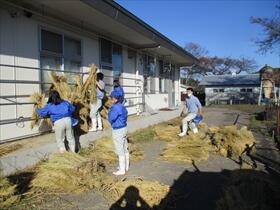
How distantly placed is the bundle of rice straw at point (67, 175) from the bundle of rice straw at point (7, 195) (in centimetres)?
75

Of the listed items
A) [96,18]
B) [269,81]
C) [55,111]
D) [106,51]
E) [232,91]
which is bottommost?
[55,111]

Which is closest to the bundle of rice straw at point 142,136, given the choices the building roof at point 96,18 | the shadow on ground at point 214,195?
the building roof at point 96,18

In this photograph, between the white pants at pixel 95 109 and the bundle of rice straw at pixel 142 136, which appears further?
the bundle of rice straw at pixel 142 136

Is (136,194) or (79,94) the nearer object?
(136,194)

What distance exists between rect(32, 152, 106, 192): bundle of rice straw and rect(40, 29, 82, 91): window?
3575mm

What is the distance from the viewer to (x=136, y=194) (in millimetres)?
5773

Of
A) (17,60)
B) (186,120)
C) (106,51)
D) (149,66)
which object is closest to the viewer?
(17,60)

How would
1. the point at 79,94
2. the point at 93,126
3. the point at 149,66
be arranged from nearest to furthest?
the point at 79,94 < the point at 93,126 < the point at 149,66

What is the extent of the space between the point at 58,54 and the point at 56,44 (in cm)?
29

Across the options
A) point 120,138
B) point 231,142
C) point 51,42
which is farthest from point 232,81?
point 120,138

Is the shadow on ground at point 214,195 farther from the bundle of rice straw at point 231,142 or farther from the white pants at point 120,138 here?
the bundle of rice straw at point 231,142

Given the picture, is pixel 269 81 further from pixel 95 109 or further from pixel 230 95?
pixel 95 109

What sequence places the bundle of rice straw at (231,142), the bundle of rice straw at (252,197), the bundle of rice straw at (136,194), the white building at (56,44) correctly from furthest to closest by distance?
1. the bundle of rice straw at (231,142)
2. the white building at (56,44)
3. the bundle of rice straw at (136,194)
4. the bundle of rice straw at (252,197)

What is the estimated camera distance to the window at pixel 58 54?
9578 millimetres
